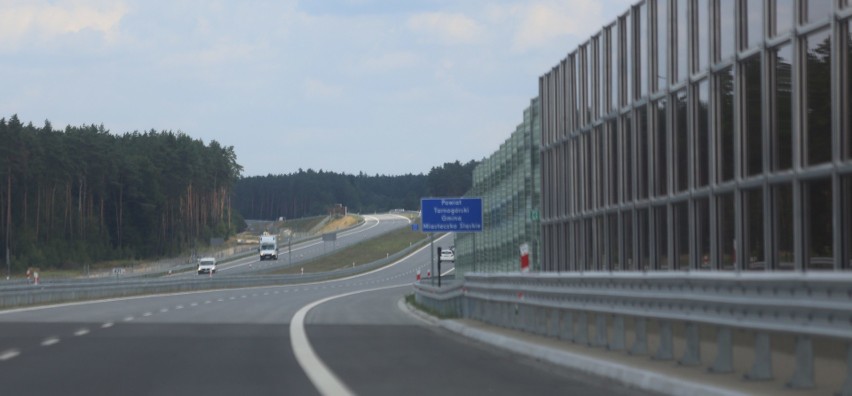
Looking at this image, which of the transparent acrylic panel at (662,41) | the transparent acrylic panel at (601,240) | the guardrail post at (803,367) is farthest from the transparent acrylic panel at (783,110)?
the transparent acrylic panel at (601,240)

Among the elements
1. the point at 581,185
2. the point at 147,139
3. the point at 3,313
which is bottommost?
the point at 3,313

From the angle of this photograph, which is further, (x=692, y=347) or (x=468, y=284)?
(x=468, y=284)

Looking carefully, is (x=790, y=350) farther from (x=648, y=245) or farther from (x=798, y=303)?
(x=648, y=245)

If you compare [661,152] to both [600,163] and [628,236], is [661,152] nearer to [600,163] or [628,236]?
[628,236]

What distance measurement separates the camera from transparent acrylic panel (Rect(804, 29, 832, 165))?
1638cm

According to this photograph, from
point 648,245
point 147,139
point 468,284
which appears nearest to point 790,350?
point 648,245

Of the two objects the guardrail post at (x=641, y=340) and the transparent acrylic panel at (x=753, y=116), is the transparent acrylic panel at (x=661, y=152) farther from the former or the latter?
the guardrail post at (x=641, y=340)

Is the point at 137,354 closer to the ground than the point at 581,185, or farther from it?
closer to the ground

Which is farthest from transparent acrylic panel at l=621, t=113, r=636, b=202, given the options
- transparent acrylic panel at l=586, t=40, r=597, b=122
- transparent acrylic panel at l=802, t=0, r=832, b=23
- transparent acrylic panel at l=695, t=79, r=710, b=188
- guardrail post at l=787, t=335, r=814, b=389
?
guardrail post at l=787, t=335, r=814, b=389

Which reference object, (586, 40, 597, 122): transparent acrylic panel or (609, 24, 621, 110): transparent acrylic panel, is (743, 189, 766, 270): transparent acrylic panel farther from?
(586, 40, 597, 122): transparent acrylic panel

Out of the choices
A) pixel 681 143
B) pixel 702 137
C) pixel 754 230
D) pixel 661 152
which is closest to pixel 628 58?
pixel 661 152

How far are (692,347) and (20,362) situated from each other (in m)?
8.00

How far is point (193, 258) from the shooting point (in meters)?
152

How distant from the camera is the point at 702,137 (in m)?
21.2
